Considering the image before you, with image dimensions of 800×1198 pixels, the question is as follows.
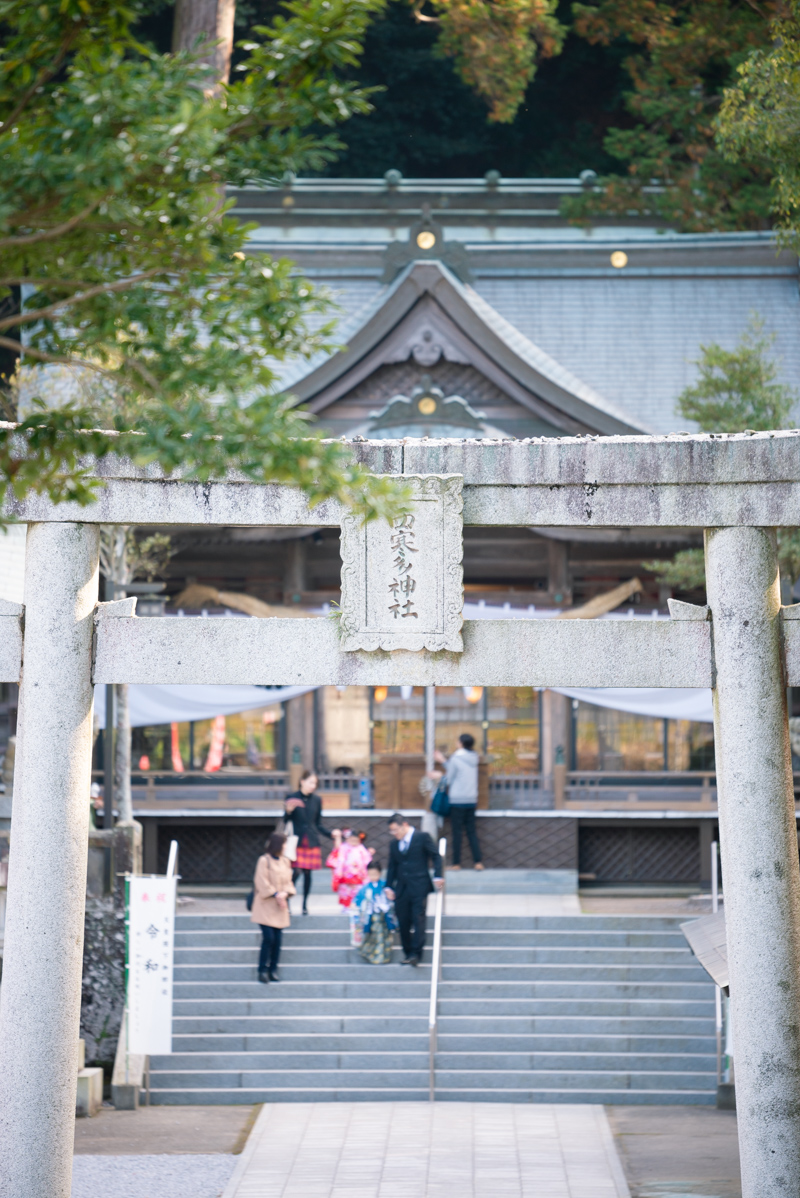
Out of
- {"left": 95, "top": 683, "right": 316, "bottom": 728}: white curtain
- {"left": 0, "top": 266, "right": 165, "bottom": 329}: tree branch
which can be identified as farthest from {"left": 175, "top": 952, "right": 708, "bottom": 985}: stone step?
{"left": 0, "top": 266, "right": 165, "bottom": 329}: tree branch

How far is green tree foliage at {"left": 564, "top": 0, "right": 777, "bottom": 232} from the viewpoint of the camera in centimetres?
1992

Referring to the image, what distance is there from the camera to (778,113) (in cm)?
1000

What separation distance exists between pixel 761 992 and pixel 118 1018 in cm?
696

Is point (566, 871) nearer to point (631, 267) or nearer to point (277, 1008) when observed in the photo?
point (277, 1008)

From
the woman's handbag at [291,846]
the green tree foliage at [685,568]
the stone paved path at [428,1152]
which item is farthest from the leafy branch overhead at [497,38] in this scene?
the stone paved path at [428,1152]

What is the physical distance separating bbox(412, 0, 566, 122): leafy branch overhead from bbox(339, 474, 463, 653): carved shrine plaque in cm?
1102

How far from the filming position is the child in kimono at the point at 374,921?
1351 centimetres

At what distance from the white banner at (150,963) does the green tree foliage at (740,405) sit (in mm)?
6749

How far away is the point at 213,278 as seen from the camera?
5.40 m

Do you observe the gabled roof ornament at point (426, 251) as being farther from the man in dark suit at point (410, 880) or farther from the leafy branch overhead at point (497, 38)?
the man in dark suit at point (410, 880)

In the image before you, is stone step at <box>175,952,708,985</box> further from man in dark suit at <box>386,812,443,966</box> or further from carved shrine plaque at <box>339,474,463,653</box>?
carved shrine plaque at <box>339,474,463,653</box>

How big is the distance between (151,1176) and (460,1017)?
3.73 meters

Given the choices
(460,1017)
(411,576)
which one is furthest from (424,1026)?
(411,576)

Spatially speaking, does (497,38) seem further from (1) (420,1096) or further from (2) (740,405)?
(1) (420,1096)
